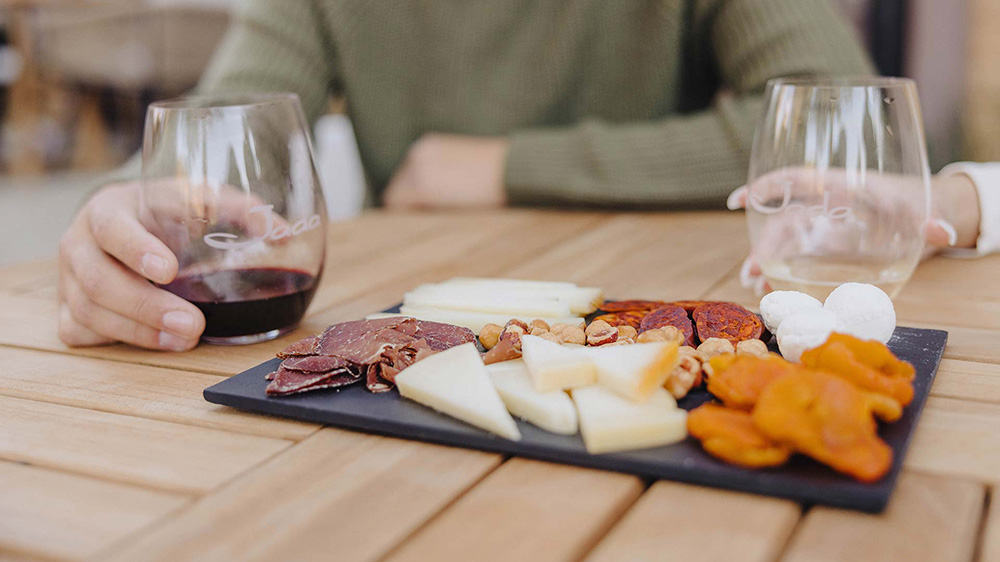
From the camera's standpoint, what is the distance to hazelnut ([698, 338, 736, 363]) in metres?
0.55

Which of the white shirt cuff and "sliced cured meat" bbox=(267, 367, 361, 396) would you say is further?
the white shirt cuff

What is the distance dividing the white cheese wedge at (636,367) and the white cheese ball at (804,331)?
0.09 m

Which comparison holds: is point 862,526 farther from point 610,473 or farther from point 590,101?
point 590,101

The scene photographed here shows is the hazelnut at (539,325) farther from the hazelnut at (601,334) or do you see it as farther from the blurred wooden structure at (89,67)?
the blurred wooden structure at (89,67)

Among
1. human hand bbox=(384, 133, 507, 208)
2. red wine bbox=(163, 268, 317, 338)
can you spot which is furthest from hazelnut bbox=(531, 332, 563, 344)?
human hand bbox=(384, 133, 507, 208)

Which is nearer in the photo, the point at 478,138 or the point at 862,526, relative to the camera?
the point at 862,526

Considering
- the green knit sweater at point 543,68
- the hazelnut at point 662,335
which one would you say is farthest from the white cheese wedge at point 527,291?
the green knit sweater at point 543,68

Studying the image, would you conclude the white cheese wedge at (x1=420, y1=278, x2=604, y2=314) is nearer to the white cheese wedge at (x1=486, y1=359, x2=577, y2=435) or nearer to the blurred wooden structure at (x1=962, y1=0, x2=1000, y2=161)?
the white cheese wedge at (x1=486, y1=359, x2=577, y2=435)

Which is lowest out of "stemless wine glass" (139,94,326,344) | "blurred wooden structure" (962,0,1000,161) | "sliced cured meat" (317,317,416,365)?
Result: "blurred wooden structure" (962,0,1000,161)

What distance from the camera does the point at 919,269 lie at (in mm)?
886

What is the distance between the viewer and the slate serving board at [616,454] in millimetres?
405

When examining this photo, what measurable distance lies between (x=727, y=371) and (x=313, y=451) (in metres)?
0.23

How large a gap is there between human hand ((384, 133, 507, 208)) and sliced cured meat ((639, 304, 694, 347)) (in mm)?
773

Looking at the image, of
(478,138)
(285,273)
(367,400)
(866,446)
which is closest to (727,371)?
(866,446)
